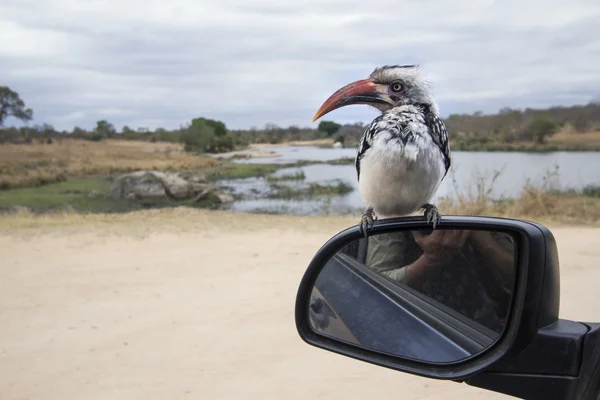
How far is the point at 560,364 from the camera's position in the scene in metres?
1.26

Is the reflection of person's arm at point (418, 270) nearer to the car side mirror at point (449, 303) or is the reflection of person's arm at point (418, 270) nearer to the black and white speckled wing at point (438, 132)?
the car side mirror at point (449, 303)

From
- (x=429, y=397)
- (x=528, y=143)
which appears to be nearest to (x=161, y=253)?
(x=429, y=397)

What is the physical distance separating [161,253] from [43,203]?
1000 cm

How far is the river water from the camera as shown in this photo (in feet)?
43.3

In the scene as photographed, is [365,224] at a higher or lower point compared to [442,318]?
higher

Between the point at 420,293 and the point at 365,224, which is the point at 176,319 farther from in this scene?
the point at 420,293

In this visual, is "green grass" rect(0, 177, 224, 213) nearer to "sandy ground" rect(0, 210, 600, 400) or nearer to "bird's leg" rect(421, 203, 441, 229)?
"sandy ground" rect(0, 210, 600, 400)

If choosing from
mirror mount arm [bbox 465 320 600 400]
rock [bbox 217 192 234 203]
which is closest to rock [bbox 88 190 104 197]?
rock [bbox 217 192 234 203]

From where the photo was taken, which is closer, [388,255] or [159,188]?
[388,255]

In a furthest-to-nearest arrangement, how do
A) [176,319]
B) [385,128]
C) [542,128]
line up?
1. [542,128]
2. [176,319]
3. [385,128]

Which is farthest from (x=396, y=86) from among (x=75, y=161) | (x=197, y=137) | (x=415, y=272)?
(x=197, y=137)

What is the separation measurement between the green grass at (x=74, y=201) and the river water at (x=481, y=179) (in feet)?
8.77

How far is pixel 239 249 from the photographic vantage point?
29.9 ft

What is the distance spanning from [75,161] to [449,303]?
28318 millimetres
